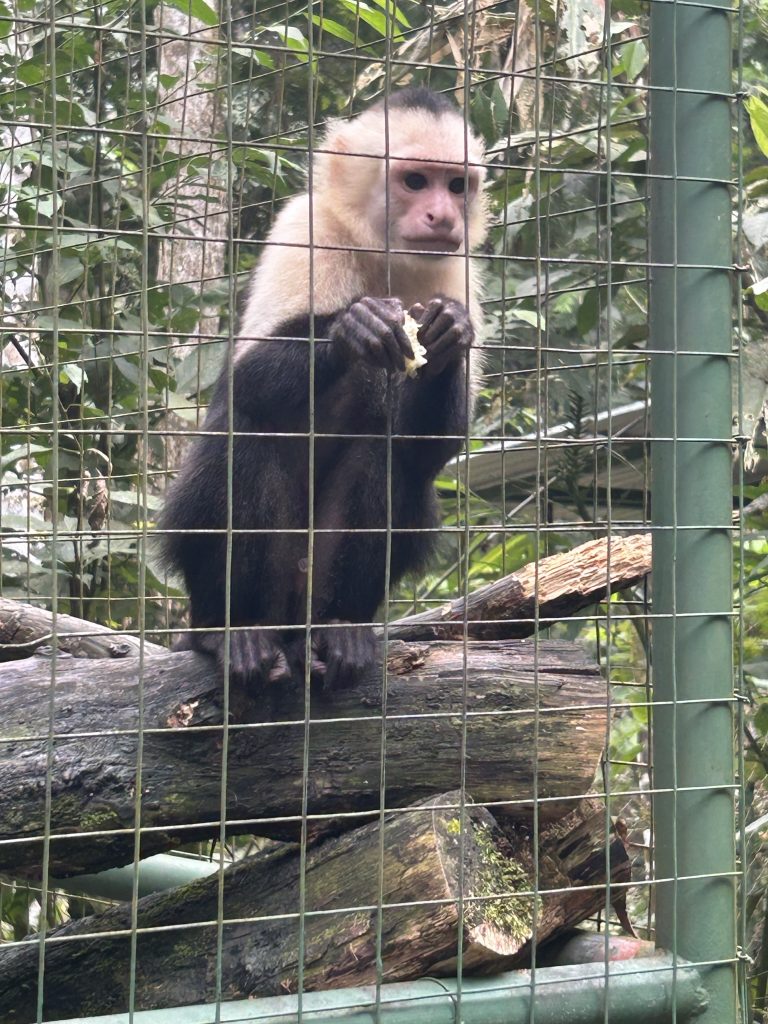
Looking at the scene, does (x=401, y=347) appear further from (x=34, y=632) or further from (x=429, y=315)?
(x=34, y=632)

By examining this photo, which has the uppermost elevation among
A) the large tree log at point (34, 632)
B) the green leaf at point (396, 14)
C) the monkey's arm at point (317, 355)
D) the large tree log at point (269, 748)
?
the green leaf at point (396, 14)

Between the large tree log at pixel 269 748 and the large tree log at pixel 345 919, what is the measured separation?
136 millimetres

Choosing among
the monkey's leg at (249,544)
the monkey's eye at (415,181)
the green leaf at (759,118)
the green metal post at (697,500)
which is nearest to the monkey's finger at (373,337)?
the monkey's leg at (249,544)

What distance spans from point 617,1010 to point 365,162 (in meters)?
2.65

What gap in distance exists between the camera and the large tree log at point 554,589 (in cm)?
320

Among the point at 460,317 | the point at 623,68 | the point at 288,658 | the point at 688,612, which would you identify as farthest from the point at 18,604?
the point at 623,68

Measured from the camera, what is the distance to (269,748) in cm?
305

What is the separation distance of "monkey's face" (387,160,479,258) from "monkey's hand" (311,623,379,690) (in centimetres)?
119

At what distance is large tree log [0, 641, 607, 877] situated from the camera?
2.89 meters

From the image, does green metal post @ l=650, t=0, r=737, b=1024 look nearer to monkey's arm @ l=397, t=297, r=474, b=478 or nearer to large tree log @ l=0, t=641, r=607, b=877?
large tree log @ l=0, t=641, r=607, b=877

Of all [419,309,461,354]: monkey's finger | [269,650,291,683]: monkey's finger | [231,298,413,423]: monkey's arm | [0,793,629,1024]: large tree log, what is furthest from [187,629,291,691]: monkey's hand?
Answer: [419,309,461,354]: monkey's finger

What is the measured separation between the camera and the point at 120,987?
2.94 meters

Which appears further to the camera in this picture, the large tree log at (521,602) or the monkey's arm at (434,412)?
the monkey's arm at (434,412)

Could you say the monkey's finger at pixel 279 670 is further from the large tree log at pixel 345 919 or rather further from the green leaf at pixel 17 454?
the green leaf at pixel 17 454
